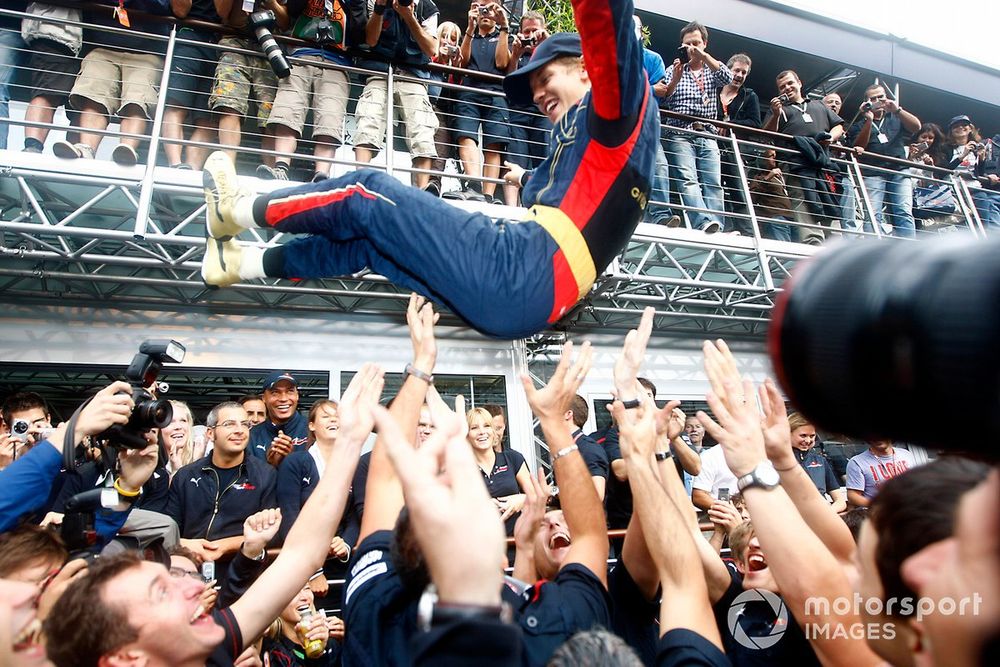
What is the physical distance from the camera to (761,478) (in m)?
1.46

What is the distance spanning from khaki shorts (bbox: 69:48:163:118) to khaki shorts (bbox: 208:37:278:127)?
42cm

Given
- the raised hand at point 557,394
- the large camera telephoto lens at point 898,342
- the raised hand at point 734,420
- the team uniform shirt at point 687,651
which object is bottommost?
the team uniform shirt at point 687,651

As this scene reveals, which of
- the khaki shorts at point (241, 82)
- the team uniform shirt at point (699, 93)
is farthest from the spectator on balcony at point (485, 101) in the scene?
the team uniform shirt at point (699, 93)

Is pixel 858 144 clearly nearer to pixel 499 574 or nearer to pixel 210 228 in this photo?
A: pixel 210 228

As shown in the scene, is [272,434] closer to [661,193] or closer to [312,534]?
[312,534]

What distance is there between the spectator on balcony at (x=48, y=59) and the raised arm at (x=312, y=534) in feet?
12.9

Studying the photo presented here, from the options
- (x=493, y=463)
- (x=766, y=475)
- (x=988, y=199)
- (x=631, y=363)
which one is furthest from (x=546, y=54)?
(x=988, y=199)

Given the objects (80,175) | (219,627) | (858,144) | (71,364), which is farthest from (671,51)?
(219,627)

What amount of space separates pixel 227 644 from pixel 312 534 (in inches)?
15.5

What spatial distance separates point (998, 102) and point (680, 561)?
12.2m

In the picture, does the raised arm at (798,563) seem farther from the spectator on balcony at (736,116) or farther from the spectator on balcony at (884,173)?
the spectator on balcony at (884,173)

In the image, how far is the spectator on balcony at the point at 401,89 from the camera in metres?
4.77

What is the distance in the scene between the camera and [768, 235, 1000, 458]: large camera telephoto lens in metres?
0.52

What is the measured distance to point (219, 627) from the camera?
1.68 meters
